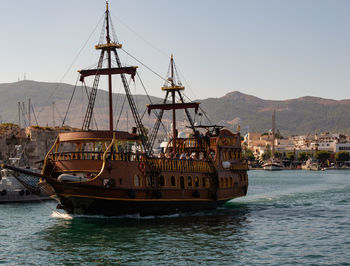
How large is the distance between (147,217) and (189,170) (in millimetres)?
5203

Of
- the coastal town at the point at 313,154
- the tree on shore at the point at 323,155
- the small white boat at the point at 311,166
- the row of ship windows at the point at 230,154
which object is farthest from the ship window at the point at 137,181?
the tree on shore at the point at 323,155

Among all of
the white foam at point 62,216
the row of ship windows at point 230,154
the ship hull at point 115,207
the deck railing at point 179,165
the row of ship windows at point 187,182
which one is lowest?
the white foam at point 62,216

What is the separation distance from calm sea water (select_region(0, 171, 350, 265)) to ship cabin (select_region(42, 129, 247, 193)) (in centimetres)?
236

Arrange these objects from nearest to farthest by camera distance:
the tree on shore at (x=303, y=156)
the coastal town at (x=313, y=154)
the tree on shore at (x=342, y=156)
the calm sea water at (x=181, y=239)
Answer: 1. the calm sea water at (x=181, y=239)
2. the tree on shore at (x=342, y=156)
3. the coastal town at (x=313, y=154)
4. the tree on shore at (x=303, y=156)

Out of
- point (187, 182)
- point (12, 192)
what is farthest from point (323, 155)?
point (187, 182)

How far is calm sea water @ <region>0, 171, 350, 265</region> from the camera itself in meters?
21.9

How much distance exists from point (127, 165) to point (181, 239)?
6701mm

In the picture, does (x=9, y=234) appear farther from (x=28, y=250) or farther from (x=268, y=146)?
(x=268, y=146)

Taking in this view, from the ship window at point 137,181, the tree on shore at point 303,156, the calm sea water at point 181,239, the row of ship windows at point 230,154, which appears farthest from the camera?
the tree on shore at point 303,156

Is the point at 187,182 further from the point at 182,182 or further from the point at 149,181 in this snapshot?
the point at 149,181

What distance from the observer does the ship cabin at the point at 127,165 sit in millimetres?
29812

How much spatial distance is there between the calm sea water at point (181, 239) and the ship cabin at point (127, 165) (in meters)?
2.36

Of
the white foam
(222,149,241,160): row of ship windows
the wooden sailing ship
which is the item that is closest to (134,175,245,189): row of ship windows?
the wooden sailing ship

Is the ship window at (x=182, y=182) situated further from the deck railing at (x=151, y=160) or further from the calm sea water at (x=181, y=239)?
the calm sea water at (x=181, y=239)
